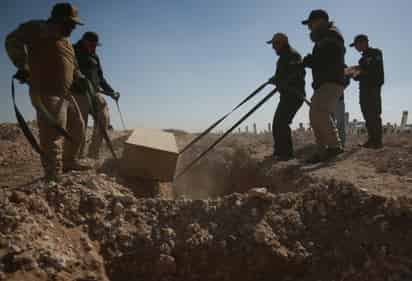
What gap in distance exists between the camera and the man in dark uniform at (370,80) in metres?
5.34

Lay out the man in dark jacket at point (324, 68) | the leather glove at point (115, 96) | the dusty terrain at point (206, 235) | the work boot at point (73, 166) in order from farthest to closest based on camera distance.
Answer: the leather glove at point (115, 96), the man in dark jacket at point (324, 68), the work boot at point (73, 166), the dusty terrain at point (206, 235)

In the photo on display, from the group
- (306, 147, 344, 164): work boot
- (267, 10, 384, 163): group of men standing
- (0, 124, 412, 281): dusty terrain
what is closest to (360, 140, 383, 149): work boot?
(267, 10, 384, 163): group of men standing

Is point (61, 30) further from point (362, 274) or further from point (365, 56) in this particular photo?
point (365, 56)

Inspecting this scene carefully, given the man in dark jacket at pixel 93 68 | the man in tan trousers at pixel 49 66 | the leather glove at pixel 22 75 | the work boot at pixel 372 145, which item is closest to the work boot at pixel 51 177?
the man in tan trousers at pixel 49 66

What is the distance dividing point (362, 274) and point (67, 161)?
3150mm

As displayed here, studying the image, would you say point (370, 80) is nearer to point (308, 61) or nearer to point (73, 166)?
point (308, 61)

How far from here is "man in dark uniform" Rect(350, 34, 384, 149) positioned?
17.5 ft

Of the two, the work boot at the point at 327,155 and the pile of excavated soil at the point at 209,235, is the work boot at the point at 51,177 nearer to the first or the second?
the pile of excavated soil at the point at 209,235

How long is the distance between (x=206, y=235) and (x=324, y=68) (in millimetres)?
2838

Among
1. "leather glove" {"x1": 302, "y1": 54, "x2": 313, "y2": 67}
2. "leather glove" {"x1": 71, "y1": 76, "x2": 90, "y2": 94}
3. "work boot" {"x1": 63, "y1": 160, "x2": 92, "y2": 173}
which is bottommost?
"work boot" {"x1": 63, "y1": 160, "x2": 92, "y2": 173}

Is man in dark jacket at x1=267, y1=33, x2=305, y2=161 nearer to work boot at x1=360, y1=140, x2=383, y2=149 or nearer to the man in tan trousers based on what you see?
work boot at x1=360, y1=140, x2=383, y2=149

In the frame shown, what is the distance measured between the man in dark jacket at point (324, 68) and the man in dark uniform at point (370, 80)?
1181 mm

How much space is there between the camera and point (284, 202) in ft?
9.37

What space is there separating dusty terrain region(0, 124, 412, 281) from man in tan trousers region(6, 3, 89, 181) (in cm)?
51
